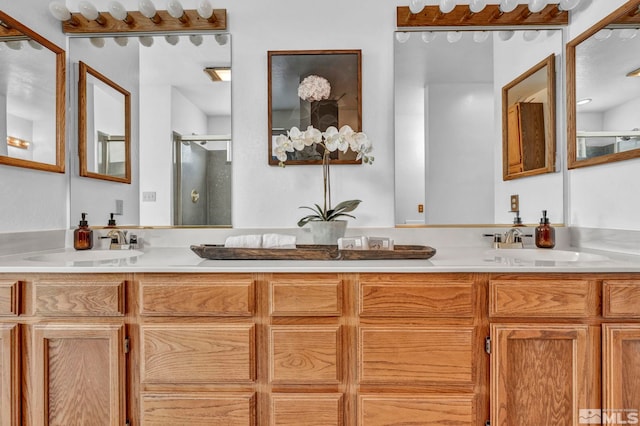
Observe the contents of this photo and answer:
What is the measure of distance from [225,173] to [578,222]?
1755 mm

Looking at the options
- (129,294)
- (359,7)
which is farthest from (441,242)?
(129,294)

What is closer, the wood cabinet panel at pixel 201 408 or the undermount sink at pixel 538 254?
the wood cabinet panel at pixel 201 408

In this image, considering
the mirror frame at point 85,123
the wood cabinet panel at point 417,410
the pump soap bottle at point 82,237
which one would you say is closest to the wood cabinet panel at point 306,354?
the wood cabinet panel at point 417,410

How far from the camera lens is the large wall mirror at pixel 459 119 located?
67.1 inches

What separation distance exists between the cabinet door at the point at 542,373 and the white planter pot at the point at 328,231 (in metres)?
0.72

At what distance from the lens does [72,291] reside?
45.5 inches

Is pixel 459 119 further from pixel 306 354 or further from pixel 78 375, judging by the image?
pixel 78 375

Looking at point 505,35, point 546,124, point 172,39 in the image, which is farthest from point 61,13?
point 546,124

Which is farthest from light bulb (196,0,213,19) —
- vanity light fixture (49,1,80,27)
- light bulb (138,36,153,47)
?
vanity light fixture (49,1,80,27)

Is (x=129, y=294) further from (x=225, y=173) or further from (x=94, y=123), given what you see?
(x=94, y=123)

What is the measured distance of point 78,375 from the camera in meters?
1.17

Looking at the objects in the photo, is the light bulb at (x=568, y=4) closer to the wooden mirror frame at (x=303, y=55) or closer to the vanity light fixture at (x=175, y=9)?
the wooden mirror frame at (x=303, y=55)

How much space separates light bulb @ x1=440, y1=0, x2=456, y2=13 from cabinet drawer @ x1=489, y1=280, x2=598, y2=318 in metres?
1.29

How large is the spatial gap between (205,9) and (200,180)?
82 cm
